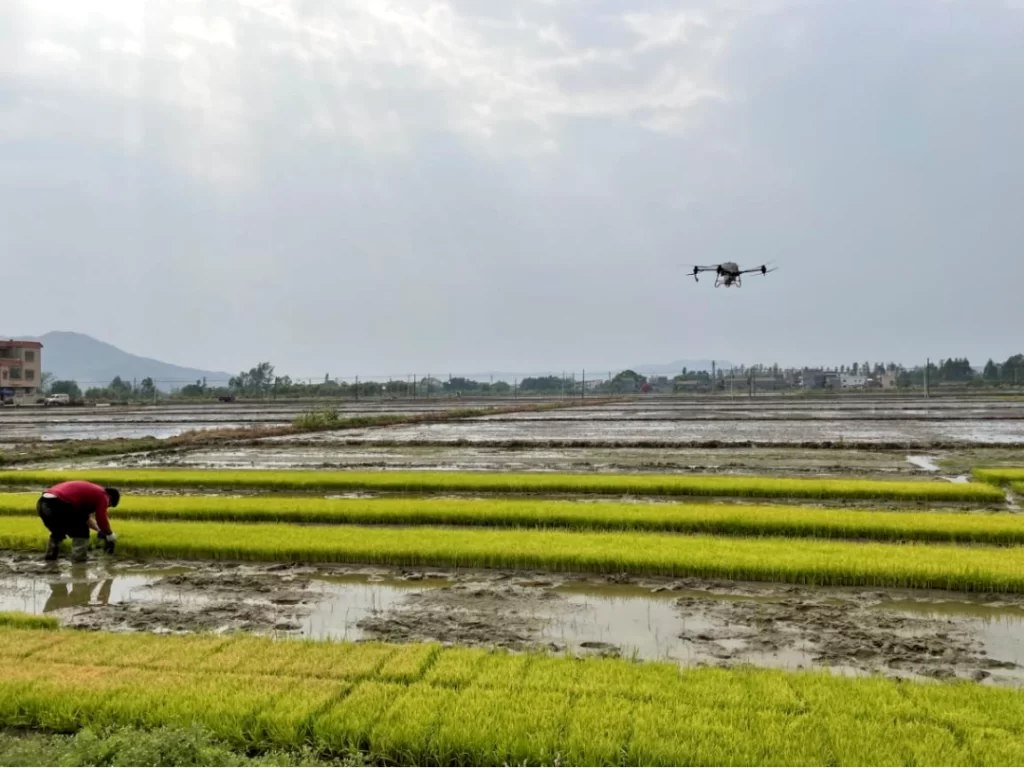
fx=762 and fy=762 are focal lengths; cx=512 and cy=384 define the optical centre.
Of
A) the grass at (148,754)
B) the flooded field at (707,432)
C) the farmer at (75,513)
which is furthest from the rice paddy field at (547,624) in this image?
the flooded field at (707,432)

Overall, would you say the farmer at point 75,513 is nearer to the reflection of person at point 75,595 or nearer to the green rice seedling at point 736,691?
the reflection of person at point 75,595

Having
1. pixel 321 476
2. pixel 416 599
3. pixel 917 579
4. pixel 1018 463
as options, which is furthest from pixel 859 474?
pixel 416 599

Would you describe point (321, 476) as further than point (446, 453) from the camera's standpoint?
No

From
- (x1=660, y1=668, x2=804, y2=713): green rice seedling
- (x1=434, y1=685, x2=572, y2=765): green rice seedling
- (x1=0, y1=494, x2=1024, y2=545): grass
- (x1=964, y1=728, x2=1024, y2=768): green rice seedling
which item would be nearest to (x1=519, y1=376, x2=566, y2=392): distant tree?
(x1=0, y1=494, x2=1024, y2=545): grass

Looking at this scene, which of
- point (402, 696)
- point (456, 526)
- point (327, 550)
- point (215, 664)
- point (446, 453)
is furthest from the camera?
point (446, 453)

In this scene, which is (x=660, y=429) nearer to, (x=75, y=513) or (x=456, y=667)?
(x=75, y=513)

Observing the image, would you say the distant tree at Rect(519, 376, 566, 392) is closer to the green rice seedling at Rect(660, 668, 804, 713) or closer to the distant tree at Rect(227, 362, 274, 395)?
the distant tree at Rect(227, 362, 274, 395)

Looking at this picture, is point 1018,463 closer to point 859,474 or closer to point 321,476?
point 859,474
